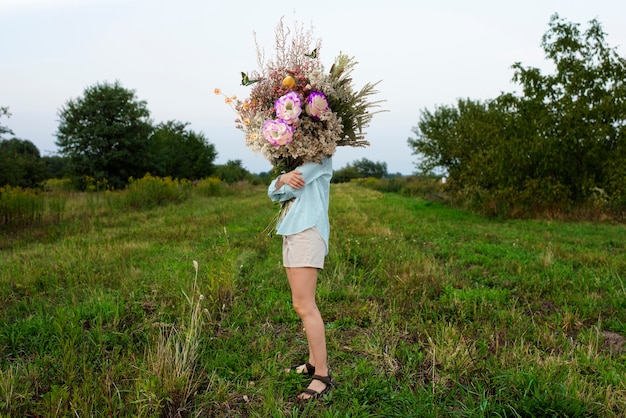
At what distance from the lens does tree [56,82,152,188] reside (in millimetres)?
26344

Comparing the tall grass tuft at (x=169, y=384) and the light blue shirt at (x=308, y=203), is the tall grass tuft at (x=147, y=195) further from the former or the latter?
the light blue shirt at (x=308, y=203)

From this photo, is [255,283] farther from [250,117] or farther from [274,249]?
[250,117]

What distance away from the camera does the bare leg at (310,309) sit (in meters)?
2.90

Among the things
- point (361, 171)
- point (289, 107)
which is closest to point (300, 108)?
point (289, 107)

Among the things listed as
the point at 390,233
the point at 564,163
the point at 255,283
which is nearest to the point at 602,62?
the point at 564,163

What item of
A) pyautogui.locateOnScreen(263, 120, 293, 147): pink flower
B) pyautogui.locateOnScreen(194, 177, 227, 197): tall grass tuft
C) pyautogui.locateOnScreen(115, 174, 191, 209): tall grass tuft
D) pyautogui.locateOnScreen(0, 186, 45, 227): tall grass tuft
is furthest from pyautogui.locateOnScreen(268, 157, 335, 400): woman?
pyautogui.locateOnScreen(194, 177, 227, 197): tall grass tuft

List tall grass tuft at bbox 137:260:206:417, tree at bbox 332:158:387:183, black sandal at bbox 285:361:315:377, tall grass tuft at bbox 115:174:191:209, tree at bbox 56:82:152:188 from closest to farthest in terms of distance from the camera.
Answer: tall grass tuft at bbox 137:260:206:417
black sandal at bbox 285:361:315:377
tall grass tuft at bbox 115:174:191:209
tree at bbox 56:82:152:188
tree at bbox 332:158:387:183

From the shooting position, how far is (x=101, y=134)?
2642cm

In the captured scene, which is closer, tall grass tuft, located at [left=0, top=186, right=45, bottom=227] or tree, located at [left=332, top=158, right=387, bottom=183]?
tall grass tuft, located at [left=0, top=186, right=45, bottom=227]

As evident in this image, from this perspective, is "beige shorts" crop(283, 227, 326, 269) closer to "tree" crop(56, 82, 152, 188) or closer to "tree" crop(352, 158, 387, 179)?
"tree" crop(56, 82, 152, 188)

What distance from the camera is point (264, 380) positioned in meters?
3.14

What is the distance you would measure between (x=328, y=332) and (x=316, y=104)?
217cm

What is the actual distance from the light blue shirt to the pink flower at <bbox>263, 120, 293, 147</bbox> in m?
0.22

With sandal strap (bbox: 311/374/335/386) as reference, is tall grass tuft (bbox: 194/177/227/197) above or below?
above
